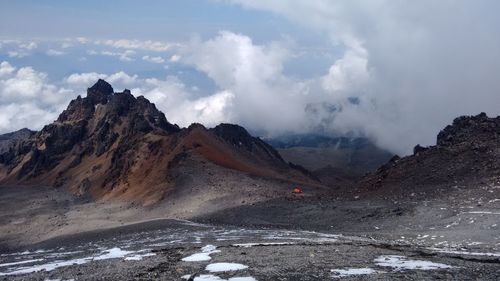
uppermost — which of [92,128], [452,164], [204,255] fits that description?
[92,128]

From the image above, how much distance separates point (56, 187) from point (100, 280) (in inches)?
3938

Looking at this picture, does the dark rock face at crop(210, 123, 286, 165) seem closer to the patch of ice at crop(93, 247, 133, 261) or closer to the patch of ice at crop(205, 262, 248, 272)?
the patch of ice at crop(93, 247, 133, 261)

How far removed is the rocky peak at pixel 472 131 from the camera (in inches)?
2229

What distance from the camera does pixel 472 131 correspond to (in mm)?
58938

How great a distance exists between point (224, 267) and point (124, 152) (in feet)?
280

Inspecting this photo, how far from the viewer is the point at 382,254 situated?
30.0 meters

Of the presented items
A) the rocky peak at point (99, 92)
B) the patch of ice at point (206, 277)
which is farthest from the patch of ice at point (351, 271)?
the rocky peak at point (99, 92)

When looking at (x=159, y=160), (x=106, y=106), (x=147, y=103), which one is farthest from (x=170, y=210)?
(x=106, y=106)

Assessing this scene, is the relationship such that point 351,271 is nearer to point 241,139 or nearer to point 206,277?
point 206,277

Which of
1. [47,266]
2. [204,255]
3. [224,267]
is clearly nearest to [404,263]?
[224,267]

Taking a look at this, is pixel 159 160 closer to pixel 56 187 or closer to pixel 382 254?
pixel 56 187

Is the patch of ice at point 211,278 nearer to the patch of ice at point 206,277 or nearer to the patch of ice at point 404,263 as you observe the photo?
the patch of ice at point 206,277

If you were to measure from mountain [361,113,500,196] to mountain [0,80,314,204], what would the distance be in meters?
27.9

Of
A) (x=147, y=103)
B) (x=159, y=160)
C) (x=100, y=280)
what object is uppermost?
(x=147, y=103)
